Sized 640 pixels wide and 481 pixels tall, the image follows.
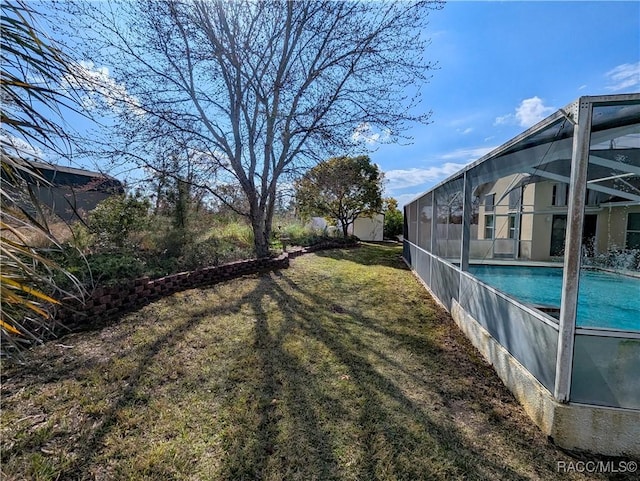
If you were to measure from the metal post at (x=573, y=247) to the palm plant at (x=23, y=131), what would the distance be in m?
2.90

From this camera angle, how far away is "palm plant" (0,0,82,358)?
0.94m

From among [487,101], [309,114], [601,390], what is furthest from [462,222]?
[309,114]

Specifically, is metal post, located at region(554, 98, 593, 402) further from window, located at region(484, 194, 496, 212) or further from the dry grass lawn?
window, located at region(484, 194, 496, 212)

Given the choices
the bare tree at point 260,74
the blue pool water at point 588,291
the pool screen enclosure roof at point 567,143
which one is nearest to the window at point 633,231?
the blue pool water at point 588,291

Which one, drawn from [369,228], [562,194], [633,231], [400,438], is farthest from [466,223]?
[369,228]

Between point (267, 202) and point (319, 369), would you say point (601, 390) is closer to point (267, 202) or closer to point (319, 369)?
point (319, 369)

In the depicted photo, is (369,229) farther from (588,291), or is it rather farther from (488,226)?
(588,291)

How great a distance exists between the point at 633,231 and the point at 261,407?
33.3 feet

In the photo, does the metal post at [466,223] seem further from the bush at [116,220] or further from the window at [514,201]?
the bush at [116,220]

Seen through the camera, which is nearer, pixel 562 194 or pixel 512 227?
pixel 562 194

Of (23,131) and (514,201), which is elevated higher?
(514,201)

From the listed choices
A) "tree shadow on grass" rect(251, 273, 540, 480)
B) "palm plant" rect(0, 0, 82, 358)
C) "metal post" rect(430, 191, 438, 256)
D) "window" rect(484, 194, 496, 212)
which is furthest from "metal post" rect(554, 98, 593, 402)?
"window" rect(484, 194, 496, 212)

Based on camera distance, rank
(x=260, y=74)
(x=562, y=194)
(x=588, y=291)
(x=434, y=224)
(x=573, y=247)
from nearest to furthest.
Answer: (x=573, y=247) → (x=588, y=291) → (x=562, y=194) → (x=434, y=224) → (x=260, y=74)

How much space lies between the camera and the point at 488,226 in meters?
7.51
